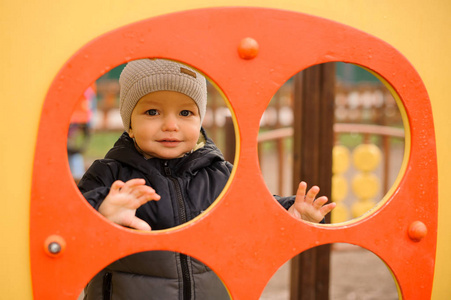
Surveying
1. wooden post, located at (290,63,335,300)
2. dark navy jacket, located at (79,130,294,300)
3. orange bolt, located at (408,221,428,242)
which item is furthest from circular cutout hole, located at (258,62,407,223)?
dark navy jacket, located at (79,130,294,300)

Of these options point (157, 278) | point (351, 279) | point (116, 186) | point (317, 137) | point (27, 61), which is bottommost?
point (351, 279)

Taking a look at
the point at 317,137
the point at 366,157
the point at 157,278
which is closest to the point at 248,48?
the point at 157,278

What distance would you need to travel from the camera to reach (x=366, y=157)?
3.85 m

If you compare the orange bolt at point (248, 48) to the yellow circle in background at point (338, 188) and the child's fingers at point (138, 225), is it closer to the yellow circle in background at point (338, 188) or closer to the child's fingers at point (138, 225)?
the child's fingers at point (138, 225)

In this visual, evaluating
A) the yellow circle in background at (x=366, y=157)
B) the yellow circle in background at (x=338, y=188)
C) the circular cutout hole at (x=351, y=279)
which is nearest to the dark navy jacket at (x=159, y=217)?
the circular cutout hole at (x=351, y=279)

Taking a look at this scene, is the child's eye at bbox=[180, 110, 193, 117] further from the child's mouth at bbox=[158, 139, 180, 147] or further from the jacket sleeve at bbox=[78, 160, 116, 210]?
the jacket sleeve at bbox=[78, 160, 116, 210]

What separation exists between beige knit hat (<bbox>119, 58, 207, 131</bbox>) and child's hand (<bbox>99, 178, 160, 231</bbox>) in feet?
1.22

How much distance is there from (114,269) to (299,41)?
0.82m

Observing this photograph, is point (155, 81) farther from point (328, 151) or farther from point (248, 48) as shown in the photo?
point (328, 151)

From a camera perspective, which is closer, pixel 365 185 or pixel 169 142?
pixel 169 142

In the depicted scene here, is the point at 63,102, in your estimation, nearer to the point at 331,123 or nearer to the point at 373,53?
the point at 373,53

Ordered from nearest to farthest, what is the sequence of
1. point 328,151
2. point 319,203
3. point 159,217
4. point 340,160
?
point 319,203 → point 159,217 → point 328,151 → point 340,160

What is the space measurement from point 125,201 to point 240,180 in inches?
9.9

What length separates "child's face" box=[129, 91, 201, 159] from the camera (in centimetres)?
133
